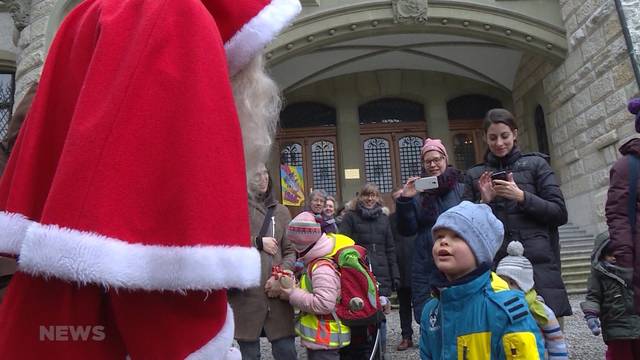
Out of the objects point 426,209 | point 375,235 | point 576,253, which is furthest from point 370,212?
point 576,253

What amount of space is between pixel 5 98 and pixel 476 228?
11.6 metres

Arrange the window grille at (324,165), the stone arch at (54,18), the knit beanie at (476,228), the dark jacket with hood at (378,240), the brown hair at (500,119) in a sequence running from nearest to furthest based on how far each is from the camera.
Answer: the knit beanie at (476,228)
the brown hair at (500,119)
the dark jacket with hood at (378,240)
the stone arch at (54,18)
the window grille at (324,165)

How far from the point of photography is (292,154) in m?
12.5

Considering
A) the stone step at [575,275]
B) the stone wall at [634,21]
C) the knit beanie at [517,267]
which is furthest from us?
the stone step at [575,275]

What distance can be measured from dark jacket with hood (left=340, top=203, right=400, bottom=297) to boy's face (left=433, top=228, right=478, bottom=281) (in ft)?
9.47

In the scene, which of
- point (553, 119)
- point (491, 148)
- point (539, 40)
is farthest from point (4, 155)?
point (553, 119)

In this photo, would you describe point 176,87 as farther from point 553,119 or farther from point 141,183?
point 553,119

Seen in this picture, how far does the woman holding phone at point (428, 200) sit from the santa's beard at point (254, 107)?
2375 millimetres

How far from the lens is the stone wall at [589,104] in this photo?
784cm

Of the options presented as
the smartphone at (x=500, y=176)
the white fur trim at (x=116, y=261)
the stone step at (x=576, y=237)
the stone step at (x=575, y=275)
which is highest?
the stone step at (x=576, y=237)

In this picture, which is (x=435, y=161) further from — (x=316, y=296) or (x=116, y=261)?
(x=116, y=261)

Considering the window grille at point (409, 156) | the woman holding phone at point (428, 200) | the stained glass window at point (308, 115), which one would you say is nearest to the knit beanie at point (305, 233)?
the woman holding phone at point (428, 200)

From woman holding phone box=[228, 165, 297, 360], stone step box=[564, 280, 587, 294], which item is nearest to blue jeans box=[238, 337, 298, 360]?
woman holding phone box=[228, 165, 297, 360]

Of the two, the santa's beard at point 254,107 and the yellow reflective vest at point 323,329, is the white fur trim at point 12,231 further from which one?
the yellow reflective vest at point 323,329
